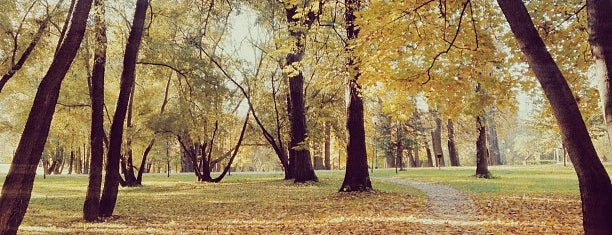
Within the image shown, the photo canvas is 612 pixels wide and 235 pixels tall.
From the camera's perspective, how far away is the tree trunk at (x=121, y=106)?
1105cm

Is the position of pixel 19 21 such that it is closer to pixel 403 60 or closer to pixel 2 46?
pixel 2 46

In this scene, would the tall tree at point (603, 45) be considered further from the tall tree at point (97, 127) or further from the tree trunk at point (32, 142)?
the tall tree at point (97, 127)

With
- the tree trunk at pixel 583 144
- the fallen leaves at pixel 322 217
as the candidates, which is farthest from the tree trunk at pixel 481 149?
the tree trunk at pixel 583 144

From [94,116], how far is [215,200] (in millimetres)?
5942

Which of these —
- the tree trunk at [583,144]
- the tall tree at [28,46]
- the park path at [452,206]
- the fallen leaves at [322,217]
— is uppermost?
the tall tree at [28,46]

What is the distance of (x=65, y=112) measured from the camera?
24.7 meters

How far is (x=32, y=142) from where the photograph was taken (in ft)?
22.8

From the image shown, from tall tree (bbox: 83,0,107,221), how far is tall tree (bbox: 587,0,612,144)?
31.3ft

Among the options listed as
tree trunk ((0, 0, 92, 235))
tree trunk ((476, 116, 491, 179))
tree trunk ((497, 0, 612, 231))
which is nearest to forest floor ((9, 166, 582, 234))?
tree trunk ((497, 0, 612, 231))

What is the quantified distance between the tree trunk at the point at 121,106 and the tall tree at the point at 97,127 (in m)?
0.30

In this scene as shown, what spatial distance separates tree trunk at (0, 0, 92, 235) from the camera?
6785mm

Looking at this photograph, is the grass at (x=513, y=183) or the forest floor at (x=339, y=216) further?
the grass at (x=513, y=183)

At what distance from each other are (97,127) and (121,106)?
75 cm

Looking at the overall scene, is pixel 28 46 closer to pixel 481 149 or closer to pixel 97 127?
pixel 97 127
